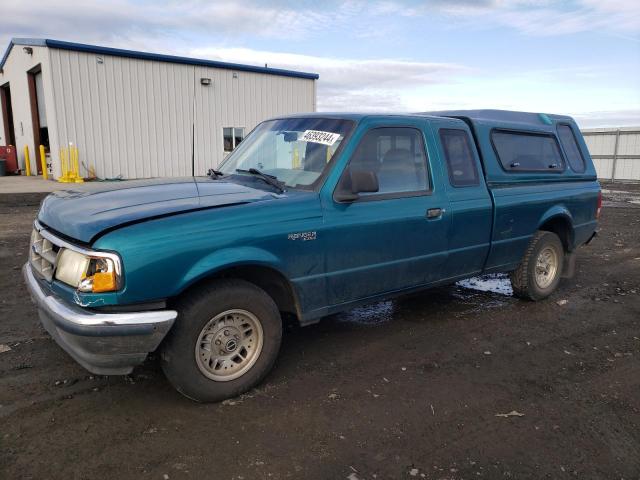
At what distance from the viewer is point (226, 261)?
10.4 feet

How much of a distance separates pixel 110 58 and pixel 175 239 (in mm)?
17657

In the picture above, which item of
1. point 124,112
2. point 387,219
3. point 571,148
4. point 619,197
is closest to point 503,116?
point 571,148

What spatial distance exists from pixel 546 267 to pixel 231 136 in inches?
702

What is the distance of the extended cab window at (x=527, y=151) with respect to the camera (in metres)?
5.24

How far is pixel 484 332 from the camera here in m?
4.79

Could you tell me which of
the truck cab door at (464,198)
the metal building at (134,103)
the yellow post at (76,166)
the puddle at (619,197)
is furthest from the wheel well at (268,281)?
the yellow post at (76,166)

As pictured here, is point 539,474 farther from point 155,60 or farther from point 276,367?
point 155,60

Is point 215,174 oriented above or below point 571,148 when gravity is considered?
below

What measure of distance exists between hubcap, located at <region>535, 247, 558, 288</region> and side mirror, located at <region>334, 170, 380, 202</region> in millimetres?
2995

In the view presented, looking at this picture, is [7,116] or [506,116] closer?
[506,116]

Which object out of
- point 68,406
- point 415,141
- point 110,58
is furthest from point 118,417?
point 110,58

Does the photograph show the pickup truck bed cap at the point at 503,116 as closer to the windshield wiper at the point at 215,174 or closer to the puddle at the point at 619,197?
the windshield wiper at the point at 215,174

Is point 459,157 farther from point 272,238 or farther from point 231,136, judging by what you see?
point 231,136

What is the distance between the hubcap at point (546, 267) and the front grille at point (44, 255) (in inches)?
191
